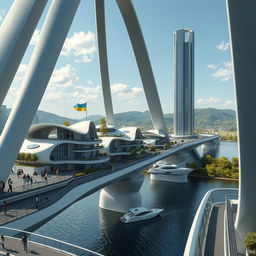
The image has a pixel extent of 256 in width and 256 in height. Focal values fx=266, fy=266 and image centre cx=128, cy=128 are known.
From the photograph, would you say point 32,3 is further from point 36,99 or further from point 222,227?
point 222,227

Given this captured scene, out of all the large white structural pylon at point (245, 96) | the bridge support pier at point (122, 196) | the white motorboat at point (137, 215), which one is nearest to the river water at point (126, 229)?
the white motorboat at point (137, 215)

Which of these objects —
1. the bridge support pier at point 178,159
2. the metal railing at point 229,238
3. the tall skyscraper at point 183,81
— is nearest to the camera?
the metal railing at point 229,238

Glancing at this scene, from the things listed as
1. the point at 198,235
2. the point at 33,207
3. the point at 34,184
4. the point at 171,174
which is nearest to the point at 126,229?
the point at 34,184

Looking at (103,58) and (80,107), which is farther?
(103,58)

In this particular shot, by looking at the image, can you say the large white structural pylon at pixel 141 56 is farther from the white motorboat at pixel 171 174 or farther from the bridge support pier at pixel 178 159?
the white motorboat at pixel 171 174

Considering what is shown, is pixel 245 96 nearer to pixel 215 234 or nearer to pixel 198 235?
pixel 198 235

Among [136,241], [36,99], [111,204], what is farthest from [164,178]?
[36,99]

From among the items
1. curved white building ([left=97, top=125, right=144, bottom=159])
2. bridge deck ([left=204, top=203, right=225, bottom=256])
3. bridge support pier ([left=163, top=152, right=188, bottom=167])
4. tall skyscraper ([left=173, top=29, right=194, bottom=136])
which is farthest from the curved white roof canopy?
tall skyscraper ([left=173, top=29, right=194, bottom=136])
